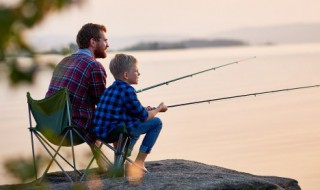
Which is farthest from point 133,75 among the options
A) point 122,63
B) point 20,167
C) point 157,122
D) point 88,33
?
point 20,167

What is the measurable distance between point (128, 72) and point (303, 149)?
496cm

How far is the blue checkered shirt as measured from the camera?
475cm

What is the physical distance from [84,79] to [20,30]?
12.0ft

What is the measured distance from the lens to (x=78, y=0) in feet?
4.27

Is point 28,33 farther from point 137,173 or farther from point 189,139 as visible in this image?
point 189,139

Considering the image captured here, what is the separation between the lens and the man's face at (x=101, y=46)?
5.07m

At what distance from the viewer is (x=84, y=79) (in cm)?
497

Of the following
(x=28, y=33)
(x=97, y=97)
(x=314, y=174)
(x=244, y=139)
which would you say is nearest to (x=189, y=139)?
(x=244, y=139)

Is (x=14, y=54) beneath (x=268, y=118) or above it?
above

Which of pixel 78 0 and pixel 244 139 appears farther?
pixel 244 139

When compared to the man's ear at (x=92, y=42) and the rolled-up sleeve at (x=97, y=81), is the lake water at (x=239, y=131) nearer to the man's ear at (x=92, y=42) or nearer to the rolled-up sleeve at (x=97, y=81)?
the rolled-up sleeve at (x=97, y=81)

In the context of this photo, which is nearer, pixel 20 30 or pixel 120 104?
pixel 20 30

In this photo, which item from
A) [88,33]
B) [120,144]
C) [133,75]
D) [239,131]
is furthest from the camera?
[239,131]

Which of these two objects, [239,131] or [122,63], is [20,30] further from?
[239,131]
